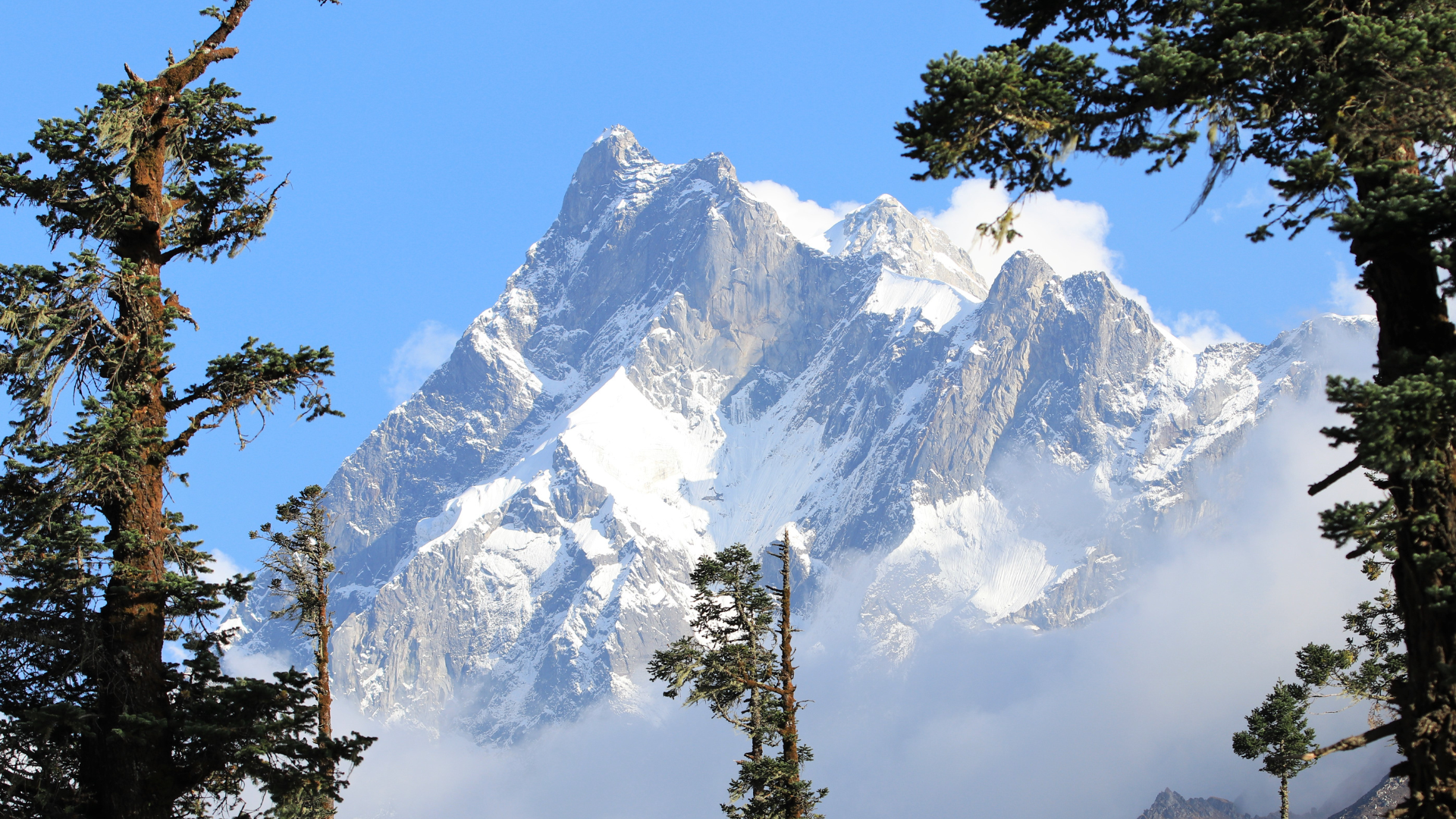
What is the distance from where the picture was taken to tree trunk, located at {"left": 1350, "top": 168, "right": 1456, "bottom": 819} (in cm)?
1098

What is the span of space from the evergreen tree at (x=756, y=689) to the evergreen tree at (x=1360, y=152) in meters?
15.7

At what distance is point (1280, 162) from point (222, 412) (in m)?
11.4

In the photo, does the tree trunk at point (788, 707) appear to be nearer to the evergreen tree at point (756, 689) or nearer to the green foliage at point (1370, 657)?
the evergreen tree at point (756, 689)

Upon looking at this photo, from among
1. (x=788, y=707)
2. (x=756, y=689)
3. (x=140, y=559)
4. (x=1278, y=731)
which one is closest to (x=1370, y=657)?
(x=1278, y=731)

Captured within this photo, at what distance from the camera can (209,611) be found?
12906 mm

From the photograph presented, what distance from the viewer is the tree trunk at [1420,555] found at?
10977 mm

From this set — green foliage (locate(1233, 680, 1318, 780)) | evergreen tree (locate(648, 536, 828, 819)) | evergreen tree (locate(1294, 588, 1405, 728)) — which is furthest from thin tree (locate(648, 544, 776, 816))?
green foliage (locate(1233, 680, 1318, 780))

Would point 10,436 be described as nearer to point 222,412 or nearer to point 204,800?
point 222,412

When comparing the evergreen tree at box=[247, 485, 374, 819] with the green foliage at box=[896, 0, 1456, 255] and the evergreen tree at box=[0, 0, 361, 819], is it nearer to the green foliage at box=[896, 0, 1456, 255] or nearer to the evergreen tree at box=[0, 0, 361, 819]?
the evergreen tree at box=[0, 0, 361, 819]

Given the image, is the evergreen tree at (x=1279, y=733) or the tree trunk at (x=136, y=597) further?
the evergreen tree at (x=1279, y=733)

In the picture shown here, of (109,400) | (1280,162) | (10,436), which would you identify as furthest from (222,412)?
(1280,162)

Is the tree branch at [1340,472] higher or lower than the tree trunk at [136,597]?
lower

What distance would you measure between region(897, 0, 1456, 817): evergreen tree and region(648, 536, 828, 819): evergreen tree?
51.4 feet

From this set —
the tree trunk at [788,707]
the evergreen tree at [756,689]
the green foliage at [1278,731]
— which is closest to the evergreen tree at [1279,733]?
the green foliage at [1278,731]
